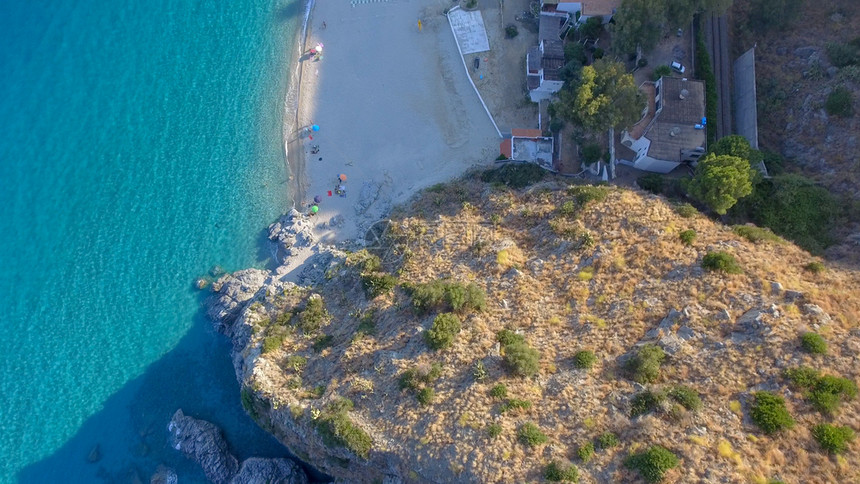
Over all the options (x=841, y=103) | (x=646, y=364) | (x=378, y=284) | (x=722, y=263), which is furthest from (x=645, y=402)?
(x=841, y=103)

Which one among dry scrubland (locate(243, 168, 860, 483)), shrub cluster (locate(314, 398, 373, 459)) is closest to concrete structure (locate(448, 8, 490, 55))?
dry scrubland (locate(243, 168, 860, 483))

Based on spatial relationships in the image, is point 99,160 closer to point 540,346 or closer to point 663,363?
point 540,346

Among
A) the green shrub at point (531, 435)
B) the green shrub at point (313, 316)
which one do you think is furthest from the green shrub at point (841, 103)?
the green shrub at point (313, 316)

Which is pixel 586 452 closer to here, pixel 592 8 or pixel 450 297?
pixel 450 297

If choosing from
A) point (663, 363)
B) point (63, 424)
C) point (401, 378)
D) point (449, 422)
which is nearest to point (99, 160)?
point (63, 424)

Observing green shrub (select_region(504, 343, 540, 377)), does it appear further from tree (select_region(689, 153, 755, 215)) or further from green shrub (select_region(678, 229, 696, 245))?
tree (select_region(689, 153, 755, 215))

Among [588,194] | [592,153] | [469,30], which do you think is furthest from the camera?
[469,30]

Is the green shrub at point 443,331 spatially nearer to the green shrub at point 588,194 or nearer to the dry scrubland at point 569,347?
the dry scrubland at point 569,347
